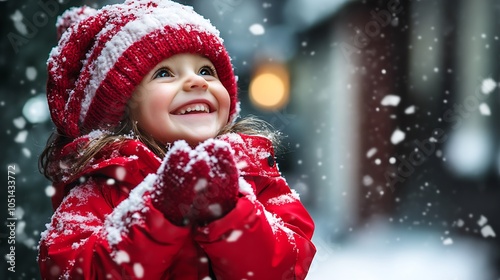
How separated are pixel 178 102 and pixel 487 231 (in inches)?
104

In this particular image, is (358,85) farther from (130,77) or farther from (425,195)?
(130,77)

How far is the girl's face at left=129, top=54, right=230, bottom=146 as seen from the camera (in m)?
1.22

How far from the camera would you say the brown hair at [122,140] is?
119 cm

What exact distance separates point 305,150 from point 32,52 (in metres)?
2.25

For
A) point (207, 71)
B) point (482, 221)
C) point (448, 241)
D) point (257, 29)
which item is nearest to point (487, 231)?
point (482, 221)

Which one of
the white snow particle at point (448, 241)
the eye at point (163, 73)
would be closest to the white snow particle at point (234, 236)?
the eye at point (163, 73)

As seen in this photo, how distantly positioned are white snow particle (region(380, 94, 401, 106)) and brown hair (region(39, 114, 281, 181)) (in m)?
2.59

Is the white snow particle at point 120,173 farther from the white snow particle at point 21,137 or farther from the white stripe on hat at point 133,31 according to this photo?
the white snow particle at point 21,137

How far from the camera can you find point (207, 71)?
4.36 ft

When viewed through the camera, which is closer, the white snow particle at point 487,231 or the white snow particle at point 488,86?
the white snow particle at point 487,231

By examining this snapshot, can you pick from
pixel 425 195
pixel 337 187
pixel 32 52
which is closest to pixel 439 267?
pixel 425 195

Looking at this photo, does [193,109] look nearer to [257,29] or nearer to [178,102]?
[178,102]

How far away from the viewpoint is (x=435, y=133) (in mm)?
3381

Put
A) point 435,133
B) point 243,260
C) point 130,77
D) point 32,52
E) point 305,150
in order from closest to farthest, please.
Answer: point 243,260 → point 130,77 → point 32,52 → point 435,133 → point 305,150
